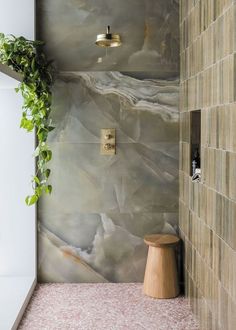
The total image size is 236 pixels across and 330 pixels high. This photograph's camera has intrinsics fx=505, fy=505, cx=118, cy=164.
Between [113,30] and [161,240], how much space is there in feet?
4.36

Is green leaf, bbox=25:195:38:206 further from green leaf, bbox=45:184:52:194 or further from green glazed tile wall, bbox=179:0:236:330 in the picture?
green glazed tile wall, bbox=179:0:236:330

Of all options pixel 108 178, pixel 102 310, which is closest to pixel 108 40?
pixel 108 178

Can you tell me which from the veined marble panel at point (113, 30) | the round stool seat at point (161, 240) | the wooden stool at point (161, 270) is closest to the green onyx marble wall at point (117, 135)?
the veined marble panel at point (113, 30)

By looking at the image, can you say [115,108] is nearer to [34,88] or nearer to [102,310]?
[34,88]

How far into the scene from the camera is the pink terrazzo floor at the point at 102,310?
8.51 feet

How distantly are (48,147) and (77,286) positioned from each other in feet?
2.94

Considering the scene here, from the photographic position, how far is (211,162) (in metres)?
2.32

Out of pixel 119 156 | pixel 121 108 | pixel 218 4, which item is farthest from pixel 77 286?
pixel 218 4

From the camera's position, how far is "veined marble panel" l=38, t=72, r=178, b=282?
10.4 ft

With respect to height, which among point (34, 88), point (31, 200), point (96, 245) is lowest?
point (96, 245)

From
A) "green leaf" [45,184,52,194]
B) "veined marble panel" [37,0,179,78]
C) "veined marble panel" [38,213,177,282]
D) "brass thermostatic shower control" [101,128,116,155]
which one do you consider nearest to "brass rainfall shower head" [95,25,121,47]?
"veined marble panel" [37,0,179,78]

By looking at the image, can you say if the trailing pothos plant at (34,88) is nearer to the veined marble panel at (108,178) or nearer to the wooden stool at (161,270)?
the veined marble panel at (108,178)

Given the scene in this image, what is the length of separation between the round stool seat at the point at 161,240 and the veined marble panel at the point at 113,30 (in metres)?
1.00

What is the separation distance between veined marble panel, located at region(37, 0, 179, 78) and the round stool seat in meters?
1.00
